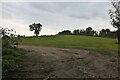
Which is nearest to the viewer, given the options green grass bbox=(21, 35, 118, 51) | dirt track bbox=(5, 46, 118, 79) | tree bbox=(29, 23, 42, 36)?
dirt track bbox=(5, 46, 118, 79)

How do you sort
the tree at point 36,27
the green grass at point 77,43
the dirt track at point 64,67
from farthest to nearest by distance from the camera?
the tree at point 36,27, the green grass at point 77,43, the dirt track at point 64,67

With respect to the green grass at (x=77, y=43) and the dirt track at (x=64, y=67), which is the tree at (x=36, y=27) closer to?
the green grass at (x=77, y=43)

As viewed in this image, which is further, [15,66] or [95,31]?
[95,31]

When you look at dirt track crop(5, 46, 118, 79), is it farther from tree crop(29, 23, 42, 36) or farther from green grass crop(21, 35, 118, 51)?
tree crop(29, 23, 42, 36)

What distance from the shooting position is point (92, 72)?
13.5m

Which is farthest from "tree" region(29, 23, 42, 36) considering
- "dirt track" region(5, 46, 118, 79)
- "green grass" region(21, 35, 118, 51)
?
"dirt track" region(5, 46, 118, 79)

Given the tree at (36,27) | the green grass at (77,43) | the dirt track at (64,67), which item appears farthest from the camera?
the tree at (36,27)

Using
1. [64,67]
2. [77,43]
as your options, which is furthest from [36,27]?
[64,67]

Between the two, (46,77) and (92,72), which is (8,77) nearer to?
(46,77)

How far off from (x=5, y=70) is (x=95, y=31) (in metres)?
51.0

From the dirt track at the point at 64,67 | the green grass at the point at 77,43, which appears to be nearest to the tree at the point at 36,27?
the green grass at the point at 77,43

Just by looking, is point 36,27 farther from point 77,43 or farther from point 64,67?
point 64,67

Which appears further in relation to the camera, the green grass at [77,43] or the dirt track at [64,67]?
the green grass at [77,43]

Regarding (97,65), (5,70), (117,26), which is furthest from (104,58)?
(117,26)
